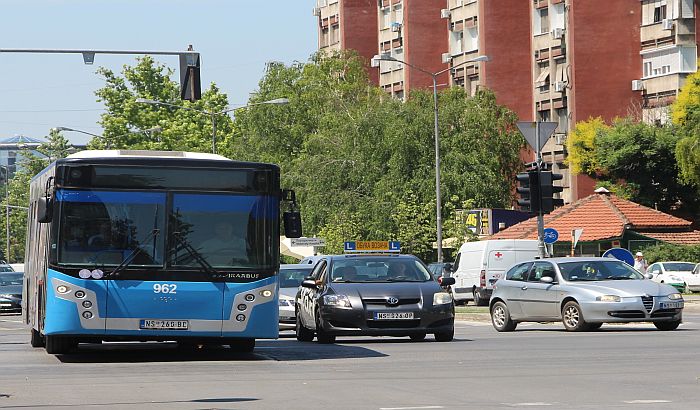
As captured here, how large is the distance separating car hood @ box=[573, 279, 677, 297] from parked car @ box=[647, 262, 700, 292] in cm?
3231

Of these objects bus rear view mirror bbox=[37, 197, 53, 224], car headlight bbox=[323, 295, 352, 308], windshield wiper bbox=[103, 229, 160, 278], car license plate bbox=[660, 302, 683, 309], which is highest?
bus rear view mirror bbox=[37, 197, 53, 224]

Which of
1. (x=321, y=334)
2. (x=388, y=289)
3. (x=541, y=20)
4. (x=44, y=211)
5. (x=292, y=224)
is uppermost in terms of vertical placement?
(x=541, y=20)

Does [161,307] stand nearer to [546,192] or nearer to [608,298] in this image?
[608,298]

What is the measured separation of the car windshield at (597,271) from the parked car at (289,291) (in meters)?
5.50

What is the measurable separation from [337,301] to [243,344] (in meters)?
3.53

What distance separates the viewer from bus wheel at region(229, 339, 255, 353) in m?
21.8

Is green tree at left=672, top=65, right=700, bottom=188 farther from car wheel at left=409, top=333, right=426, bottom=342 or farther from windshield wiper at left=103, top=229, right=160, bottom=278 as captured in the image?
→ windshield wiper at left=103, top=229, right=160, bottom=278

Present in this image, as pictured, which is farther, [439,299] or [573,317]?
[573,317]

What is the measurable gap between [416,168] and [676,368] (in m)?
56.9

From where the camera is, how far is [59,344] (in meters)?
21.9

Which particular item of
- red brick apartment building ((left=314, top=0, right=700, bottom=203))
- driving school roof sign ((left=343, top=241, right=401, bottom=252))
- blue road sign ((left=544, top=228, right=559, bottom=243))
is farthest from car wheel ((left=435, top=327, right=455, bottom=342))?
red brick apartment building ((left=314, top=0, right=700, bottom=203))

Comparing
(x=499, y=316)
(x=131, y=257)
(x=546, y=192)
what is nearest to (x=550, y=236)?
(x=546, y=192)

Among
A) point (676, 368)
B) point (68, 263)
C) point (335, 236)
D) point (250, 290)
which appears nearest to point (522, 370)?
point (676, 368)

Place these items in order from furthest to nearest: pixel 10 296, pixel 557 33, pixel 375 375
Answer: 1. pixel 557 33
2. pixel 10 296
3. pixel 375 375
